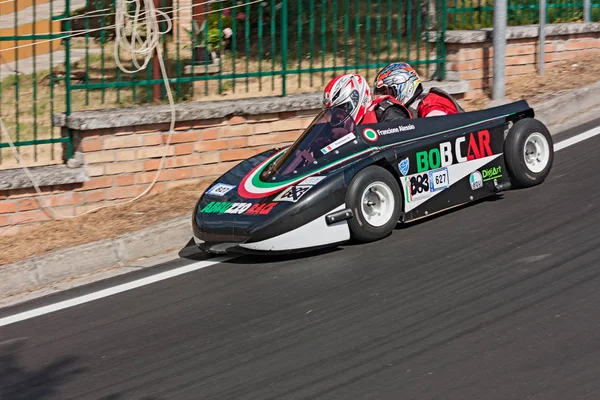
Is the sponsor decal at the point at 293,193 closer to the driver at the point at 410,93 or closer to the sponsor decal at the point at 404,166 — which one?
the sponsor decal at the point at 404,166

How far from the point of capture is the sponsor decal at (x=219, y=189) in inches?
319

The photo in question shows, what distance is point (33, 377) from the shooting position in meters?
5.90

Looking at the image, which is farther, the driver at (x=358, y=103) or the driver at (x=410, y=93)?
the driver at (x=410, y=93)

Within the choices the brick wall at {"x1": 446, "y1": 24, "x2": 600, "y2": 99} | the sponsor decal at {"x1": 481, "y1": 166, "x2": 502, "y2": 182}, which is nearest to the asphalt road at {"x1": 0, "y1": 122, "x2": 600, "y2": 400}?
the sponsor decal at {"x1": 481, "y1": 166, "x2": 502, "y2": 182}

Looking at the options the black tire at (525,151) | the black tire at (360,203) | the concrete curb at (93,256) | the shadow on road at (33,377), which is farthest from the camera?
the black tire at (525,151)

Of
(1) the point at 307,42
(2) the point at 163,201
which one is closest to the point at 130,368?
(2) the point at 163,201

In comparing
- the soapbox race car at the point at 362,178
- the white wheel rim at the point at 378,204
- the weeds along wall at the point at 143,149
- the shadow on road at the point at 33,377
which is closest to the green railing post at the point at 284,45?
the weeds along wall at the point at 143,149

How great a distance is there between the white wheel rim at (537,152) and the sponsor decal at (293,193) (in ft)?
7.55

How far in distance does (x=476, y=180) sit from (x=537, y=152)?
0.80 m

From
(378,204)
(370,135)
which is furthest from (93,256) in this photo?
(370,135)

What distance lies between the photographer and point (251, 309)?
6.68 metres

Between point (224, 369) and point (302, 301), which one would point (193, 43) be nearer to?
point (302, 301)

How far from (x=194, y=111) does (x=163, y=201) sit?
36.2 inches

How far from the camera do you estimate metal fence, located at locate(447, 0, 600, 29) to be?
37.9 feet
